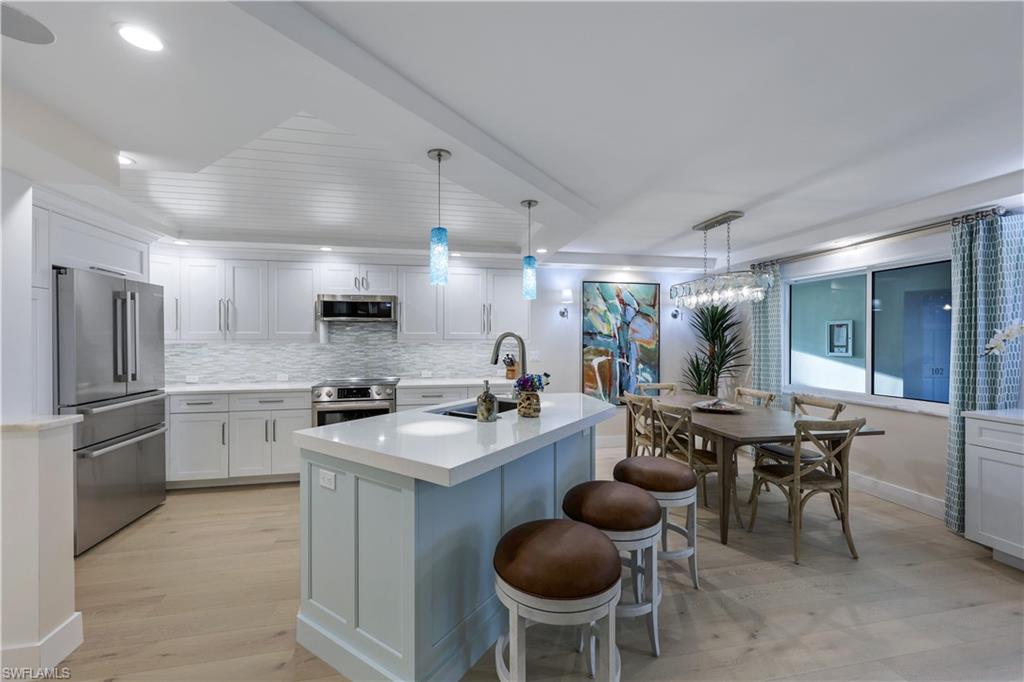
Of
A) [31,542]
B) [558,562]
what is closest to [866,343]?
[558,562]

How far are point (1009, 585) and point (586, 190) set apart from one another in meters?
3.41

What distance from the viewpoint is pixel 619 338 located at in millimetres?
5410

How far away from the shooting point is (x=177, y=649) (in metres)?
1.88

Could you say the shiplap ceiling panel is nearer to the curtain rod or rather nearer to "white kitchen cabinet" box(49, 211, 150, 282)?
"white kitchen cabinet" box(49, 211, 150, 282)

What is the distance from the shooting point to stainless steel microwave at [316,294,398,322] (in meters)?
4.27

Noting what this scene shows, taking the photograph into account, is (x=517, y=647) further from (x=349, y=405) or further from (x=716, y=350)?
(x=716, y=350)

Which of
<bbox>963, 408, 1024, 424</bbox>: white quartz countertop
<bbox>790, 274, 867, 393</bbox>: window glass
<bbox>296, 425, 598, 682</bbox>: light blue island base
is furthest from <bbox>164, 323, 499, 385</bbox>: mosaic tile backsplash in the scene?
<bbox>963, 408, 1024, 424</bbox>: white quartz countertop

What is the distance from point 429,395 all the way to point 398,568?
9.29 feet

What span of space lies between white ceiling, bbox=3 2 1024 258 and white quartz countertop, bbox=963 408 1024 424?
5.00ft

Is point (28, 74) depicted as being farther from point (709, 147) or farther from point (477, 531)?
point (709, 147)

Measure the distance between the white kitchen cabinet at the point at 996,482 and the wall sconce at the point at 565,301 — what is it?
3.45 m

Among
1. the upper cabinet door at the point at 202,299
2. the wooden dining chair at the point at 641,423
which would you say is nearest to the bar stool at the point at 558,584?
the wooden dining chair at the point at 641,423

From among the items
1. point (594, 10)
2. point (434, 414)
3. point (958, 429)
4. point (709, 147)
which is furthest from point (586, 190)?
point (958, 429)

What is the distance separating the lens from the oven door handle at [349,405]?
13.3 feet
